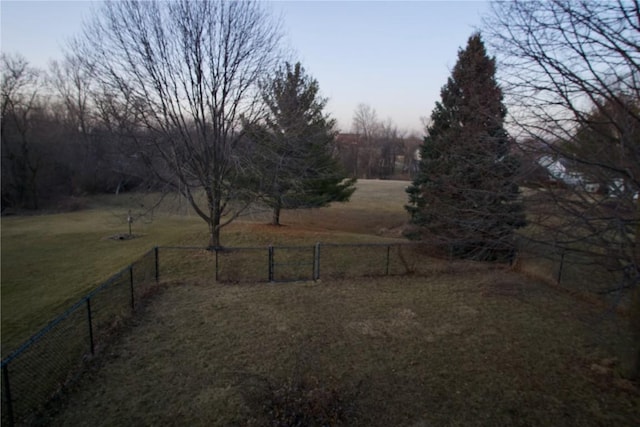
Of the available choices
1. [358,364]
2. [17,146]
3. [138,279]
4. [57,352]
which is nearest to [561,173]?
[358,364]

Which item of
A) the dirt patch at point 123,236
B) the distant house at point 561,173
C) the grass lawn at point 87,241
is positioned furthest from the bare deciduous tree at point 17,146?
the distant house at point 561,173

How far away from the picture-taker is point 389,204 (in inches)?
1175

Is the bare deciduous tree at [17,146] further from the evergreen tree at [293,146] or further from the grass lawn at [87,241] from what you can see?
the evergreen tree at [293,146]

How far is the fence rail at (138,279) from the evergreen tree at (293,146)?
9.03 ft

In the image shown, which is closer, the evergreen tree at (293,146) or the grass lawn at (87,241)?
the grass lawn at (87,241)

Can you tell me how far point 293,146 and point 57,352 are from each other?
29.1 ft

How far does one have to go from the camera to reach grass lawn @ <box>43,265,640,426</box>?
4273mm

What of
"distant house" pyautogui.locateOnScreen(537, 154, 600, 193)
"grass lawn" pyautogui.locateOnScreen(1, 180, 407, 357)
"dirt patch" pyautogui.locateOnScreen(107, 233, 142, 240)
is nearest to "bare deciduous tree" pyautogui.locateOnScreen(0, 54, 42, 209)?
"grass lawn" pyautogui.locateOnScreen(1, 180, 407, 357)

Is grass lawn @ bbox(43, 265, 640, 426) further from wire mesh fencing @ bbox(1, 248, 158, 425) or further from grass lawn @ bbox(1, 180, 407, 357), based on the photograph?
grass lawn @ bbox(1, 180, 407, 357)

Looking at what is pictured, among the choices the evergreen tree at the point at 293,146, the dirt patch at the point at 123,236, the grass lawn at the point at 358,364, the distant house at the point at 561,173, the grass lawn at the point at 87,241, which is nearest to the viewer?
the grass lawn at the point at 358,364

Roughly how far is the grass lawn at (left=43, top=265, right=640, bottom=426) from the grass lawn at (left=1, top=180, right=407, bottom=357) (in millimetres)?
3339

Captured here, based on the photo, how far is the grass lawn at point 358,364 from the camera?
4.27 metres

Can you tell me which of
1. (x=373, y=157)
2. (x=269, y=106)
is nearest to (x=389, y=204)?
(x=269, y=106)

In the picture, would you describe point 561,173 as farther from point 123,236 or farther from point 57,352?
point 123,236
